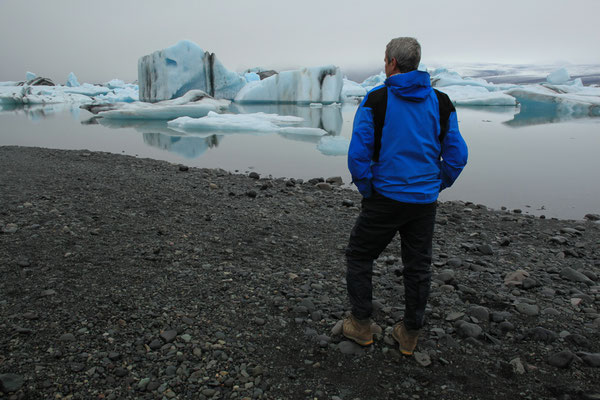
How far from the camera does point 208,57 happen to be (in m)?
27.8

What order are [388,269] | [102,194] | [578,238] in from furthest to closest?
1. [102,194]
2. [578,238]
3. [388,269]

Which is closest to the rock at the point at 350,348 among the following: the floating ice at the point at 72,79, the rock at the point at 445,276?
the rock at the point at 445,276

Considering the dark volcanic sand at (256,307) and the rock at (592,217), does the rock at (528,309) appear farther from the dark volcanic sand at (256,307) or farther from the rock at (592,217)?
the rock at (592,217)

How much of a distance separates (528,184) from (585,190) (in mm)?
872

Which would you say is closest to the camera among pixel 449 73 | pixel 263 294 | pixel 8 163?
pixel 263 294

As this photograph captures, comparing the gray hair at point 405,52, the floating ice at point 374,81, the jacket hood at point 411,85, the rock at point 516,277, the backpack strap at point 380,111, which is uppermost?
the floating ice at point 374,81

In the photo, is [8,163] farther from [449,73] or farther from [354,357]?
[449,73]

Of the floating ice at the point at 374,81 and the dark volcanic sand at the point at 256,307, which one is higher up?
the floating ice at the point at 374,81

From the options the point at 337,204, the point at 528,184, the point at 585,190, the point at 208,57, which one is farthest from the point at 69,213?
the point at 208,57

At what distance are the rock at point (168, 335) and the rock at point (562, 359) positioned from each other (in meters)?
1.94

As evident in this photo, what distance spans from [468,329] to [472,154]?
9.18m

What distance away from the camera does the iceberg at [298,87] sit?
91.0ft

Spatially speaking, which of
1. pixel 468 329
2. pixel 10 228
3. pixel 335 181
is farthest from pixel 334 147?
pixel 468 329

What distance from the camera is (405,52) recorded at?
6.16 ft
